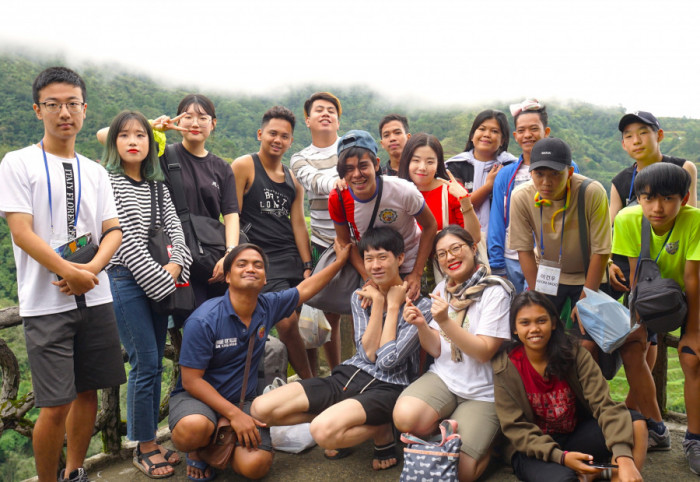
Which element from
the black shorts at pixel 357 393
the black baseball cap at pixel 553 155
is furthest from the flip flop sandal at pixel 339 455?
the black baseball cap at pixel 553 155

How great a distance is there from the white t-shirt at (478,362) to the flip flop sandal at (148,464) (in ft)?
6.32

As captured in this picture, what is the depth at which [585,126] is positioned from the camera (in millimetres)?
36938

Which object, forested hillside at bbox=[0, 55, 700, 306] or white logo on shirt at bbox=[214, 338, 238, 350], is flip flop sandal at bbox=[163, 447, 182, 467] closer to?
white logo on shirt at bbox=[214, 338, 238, 350]

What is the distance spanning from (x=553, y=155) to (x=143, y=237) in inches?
106

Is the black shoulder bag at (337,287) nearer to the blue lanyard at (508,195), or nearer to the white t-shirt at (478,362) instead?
the white t-shirt at (478,362)

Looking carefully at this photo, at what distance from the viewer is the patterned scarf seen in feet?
11.3

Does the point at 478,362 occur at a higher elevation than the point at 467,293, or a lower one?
lower

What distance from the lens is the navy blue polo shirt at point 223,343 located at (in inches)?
135

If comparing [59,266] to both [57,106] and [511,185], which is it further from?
[511,185]

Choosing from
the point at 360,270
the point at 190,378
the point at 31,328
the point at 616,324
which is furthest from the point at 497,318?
the point at 31,328

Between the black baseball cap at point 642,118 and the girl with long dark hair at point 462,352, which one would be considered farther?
the black baseball cap at point 642,118

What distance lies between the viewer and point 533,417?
3225 mm

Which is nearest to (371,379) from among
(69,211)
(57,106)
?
(69,211)

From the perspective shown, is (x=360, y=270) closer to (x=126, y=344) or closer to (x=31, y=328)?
(x=126, y=344)
